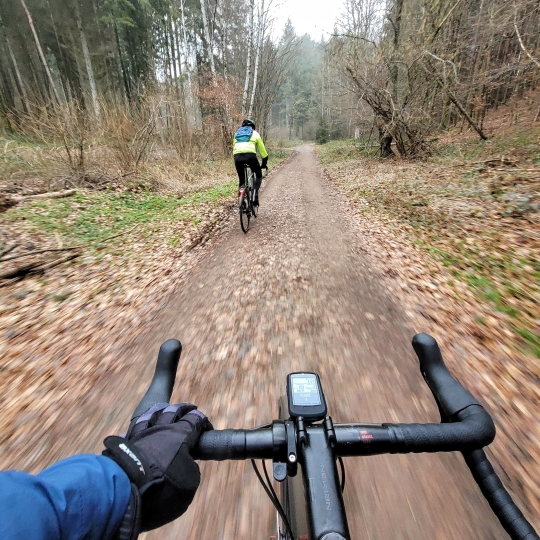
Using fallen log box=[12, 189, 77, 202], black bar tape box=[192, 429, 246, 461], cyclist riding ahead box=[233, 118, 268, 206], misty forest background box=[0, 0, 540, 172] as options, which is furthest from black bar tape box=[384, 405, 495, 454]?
misty forest background box=[0, 0, 540, 172]

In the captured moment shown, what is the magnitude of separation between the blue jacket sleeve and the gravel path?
129 cm

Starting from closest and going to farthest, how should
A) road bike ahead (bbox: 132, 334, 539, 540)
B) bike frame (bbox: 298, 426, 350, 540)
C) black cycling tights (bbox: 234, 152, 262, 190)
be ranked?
1. bike frame (bbox: 298, 426, 350, 540)
2. road bike ahead (bbox: 132, 334, 539, 540)
3. black cycling tights (bbox: 234, 152, 262, 190)

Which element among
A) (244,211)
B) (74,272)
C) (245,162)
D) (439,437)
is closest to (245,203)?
(244,211)

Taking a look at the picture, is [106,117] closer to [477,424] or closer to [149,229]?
[149,229]

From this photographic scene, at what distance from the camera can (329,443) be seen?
3.29 feet

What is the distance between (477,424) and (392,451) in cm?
35

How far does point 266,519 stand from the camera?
1.75 metres

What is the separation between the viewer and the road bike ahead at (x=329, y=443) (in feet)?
3.06

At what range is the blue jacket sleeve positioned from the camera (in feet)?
1.94

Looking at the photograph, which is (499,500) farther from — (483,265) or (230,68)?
(230,68)

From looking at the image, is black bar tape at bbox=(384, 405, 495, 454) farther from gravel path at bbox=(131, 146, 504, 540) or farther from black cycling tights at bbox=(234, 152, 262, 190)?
black cycling tights at bbox=(234, 152, 262, 190)

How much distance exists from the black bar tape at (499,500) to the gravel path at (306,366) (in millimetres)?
914

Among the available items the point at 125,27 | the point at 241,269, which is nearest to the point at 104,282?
the point at 241,269

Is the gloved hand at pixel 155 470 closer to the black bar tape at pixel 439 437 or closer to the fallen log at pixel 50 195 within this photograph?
the black bar tape at pixel 439 437
